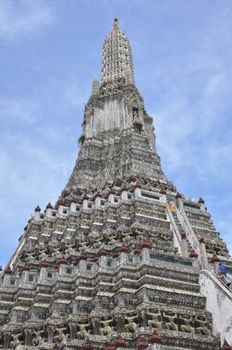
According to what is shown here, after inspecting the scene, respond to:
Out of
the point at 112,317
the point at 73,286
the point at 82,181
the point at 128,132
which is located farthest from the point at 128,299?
the point at 128,132

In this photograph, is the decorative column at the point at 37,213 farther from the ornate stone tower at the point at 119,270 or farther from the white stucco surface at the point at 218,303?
the white stucco surface at the point at 218,303

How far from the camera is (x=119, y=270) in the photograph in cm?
1948

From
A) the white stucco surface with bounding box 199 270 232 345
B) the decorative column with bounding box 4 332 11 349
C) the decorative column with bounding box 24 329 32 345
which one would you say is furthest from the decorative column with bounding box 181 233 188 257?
the decorative column with bounding box 4 332 11 349

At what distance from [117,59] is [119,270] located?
41.7 m

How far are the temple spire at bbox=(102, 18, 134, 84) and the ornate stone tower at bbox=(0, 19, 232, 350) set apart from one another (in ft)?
54.5

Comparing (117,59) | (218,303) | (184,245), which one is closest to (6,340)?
(218,303)

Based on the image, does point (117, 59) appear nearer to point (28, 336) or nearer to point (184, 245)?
point (184, 245)

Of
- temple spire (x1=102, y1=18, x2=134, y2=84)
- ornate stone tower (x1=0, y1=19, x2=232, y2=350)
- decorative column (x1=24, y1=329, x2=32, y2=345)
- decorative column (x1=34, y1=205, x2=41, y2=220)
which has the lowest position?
decorative column (x1=24, y1=329, x2=32, y2=345)

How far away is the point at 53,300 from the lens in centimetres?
1986

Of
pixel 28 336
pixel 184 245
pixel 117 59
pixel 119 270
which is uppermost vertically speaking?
pixel 117 59

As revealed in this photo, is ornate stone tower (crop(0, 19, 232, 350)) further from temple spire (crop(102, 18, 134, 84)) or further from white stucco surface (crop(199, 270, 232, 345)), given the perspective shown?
temple spire (crop(102, 18, 134, 84))

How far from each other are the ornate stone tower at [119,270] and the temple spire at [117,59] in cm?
1660

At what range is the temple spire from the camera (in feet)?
177

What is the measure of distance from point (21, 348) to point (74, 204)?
574 inches
